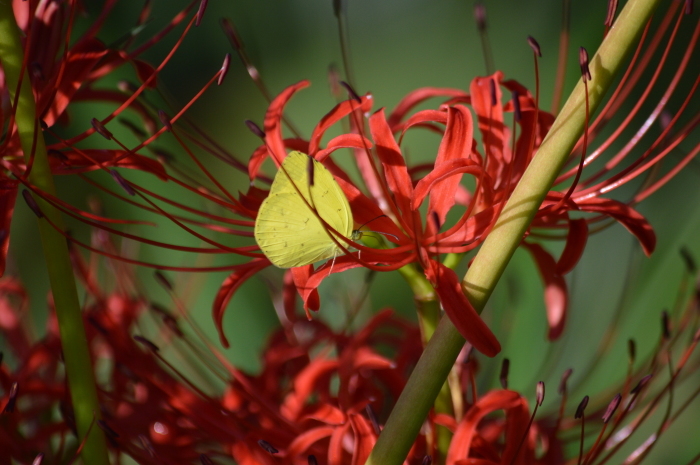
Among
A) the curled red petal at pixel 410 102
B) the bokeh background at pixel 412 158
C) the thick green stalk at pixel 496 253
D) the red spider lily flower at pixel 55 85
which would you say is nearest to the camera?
the thick green stalk at pixel 496 253

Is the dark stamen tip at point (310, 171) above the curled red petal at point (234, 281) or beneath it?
above

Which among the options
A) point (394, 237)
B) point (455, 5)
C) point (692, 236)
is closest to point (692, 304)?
point (692, 236)

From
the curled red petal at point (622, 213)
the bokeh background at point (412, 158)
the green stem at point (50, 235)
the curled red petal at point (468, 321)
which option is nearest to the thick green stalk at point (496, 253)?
the curled red petal at point (468, 321)

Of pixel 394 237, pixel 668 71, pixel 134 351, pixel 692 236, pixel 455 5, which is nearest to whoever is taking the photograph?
pixel 394 237

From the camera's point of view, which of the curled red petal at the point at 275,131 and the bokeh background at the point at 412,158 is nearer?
the curled red petal at the point at 275,131

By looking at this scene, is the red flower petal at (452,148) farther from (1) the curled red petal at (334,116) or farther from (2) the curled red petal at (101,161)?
(2) the curled red petal at (101,161)

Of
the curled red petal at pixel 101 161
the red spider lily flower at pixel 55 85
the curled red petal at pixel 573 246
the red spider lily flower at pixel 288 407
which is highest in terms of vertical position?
the red spider lily flower at pixel 55 85

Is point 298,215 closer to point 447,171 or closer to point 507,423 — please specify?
point 447,171

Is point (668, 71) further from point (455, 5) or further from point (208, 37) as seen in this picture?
point (208, 37)
